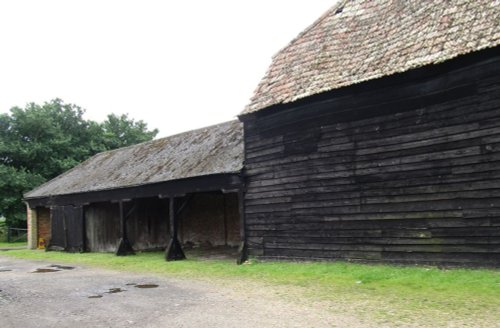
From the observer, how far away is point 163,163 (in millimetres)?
20562

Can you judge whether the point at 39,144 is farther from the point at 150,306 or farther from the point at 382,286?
the point at 382,286

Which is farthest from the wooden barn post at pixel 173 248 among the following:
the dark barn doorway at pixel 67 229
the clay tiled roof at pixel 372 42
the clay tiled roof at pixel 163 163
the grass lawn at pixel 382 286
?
the dark barn doorway at pixel 67 229

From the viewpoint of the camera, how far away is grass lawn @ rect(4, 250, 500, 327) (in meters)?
7.18

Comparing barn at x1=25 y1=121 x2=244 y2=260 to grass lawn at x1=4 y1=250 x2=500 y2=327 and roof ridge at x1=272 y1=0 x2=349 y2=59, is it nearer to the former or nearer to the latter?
roof ridge at x1=272 y1=0 x2=349 y2=59

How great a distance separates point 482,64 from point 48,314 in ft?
32.0

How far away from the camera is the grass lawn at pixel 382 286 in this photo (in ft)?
23.6

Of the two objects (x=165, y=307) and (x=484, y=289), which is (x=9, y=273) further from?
(x=484, y=289)

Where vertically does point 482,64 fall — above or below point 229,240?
above

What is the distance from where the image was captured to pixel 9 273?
1531 cm

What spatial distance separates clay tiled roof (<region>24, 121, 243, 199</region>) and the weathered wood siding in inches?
78.5

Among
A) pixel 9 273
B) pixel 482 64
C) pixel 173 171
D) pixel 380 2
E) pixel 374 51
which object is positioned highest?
pixel 380 2

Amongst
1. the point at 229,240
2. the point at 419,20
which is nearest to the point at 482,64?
the point at 419,20

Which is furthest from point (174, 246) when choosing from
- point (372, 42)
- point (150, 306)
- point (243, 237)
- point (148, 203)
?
point (372, 42)

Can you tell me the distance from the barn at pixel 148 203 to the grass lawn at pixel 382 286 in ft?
15.5
